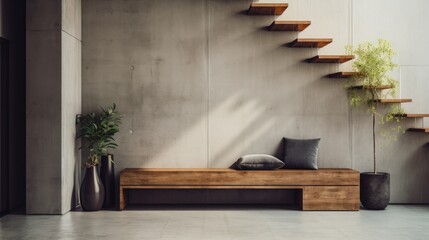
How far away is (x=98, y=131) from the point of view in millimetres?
7375

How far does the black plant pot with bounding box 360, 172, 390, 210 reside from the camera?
7215mm

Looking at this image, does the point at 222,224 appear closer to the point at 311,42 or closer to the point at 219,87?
the point at 219,87

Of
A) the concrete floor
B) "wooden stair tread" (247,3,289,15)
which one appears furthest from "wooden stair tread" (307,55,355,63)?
the concrete floor

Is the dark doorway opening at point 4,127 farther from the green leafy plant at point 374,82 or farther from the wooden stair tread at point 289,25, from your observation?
the green leafy plant at point 374,82

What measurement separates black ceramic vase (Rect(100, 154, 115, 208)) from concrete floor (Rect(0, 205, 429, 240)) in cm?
34

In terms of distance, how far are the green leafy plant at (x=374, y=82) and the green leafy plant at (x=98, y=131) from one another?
3.52 m

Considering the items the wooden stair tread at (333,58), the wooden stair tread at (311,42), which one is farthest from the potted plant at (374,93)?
the wooden stair tread at (311,42)

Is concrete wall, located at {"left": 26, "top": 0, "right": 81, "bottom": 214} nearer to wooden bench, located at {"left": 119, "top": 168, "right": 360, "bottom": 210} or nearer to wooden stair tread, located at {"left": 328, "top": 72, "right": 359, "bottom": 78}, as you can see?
wooden bench, located at {"left": 119, "top": 168, "right": 360, "bottom": 210}

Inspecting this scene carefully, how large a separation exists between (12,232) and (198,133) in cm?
302

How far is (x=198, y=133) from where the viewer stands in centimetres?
777

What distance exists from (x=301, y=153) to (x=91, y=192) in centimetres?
299

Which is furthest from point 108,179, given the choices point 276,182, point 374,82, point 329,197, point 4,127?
point 374,82

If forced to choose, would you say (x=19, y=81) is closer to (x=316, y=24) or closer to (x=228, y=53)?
(x=228, y=53)

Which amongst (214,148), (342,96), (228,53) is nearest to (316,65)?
(342,96)
